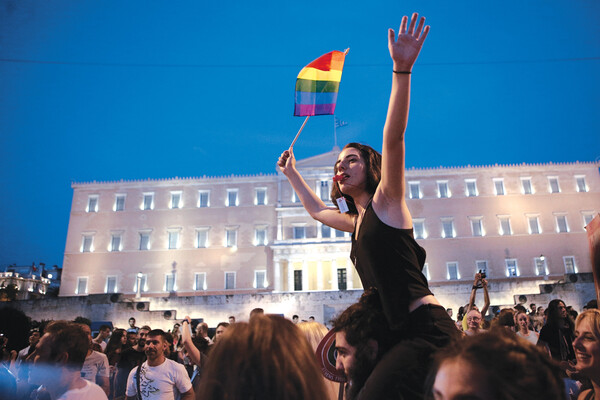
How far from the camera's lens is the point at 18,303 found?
31.3 meters

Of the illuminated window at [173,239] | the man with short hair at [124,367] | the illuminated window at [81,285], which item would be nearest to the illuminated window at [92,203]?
the illuminated window at [81,285]

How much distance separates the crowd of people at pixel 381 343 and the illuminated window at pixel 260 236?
121 feet

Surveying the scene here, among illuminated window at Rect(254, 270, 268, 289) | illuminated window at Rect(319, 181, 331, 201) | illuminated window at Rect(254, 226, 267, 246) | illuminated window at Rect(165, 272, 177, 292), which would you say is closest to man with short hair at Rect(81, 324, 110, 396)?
illuminated window at Rect(254, 270, 268, 289)

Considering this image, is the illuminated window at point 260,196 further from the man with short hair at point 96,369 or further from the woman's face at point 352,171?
the woman's face at point 352,171

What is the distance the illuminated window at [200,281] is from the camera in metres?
40.5

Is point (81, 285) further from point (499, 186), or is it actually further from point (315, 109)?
point (315, 109)

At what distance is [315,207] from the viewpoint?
10.7 feet

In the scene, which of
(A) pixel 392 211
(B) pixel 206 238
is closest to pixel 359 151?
(A) pixel 392 211

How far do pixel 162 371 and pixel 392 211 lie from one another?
4.53 m

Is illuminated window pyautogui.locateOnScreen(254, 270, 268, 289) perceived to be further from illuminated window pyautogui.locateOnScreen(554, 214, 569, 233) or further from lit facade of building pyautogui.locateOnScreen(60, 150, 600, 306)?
illuminated window pyautogui.locateOnScreen(554, 214, 569, 233)

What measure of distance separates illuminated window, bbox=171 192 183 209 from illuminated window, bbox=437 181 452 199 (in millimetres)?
24190

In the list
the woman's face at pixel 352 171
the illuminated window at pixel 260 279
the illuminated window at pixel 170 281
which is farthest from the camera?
the illuminated window at pixel 170 281

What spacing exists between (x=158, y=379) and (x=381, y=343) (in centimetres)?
428

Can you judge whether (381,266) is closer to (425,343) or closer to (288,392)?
(425,343)
